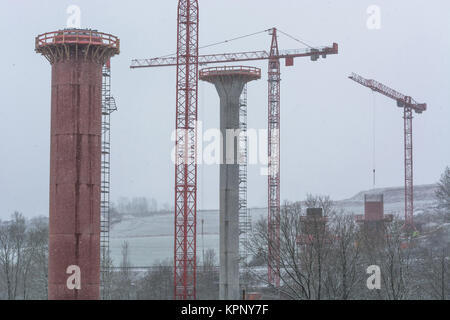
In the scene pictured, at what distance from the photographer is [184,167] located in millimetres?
88875

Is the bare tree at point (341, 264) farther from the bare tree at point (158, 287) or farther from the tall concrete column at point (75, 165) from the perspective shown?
the bare tree at point (158, 287)

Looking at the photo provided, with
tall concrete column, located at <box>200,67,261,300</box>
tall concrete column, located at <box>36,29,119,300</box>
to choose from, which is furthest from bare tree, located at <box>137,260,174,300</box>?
tall concrete column, located at <box>36,29,119,300</box>

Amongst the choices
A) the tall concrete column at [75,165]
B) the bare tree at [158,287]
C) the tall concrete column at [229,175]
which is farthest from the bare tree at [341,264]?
the bare tree at [158,287]

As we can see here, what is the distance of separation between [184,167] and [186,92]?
8503 millimetres

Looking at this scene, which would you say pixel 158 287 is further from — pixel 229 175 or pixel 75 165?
pixel 75 165

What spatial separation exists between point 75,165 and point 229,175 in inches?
1695

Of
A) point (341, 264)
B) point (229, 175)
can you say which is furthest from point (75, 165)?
point (229, 175)

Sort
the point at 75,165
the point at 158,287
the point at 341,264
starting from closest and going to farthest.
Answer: the point at 75,165
the point at 341,264
the point at 158,287

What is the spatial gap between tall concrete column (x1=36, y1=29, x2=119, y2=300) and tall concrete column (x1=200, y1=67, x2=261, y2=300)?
4057 centimetres

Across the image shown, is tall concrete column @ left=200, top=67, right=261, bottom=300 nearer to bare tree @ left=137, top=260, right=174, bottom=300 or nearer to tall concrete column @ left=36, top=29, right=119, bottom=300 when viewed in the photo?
bare tree @ left=137, top=260, right=174, bottom=300

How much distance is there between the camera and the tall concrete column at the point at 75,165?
52.9 meters

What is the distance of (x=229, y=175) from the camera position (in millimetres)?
95125
